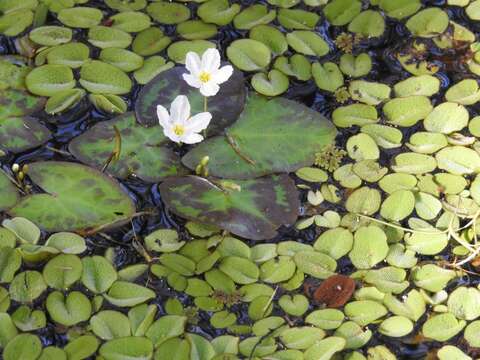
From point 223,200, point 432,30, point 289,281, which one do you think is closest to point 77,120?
point 223,200

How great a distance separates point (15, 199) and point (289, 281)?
2.82 ft

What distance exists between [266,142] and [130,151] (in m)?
0.43

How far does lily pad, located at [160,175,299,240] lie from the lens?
7.06 feet

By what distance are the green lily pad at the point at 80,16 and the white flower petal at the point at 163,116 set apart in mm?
654

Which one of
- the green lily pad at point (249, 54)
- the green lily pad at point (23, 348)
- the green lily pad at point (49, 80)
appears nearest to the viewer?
the green lily pad at point (23, 348)

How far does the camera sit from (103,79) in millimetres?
2418

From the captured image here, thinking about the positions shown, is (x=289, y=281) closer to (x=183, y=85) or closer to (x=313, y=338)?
(x=313, y=338)

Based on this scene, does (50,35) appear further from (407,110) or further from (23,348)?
(407,110)

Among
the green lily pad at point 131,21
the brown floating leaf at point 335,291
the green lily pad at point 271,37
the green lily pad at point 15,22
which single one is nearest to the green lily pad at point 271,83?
the green lily pad at point 271,37

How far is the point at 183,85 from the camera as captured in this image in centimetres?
237

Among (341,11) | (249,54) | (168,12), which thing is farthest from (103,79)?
(341,11)

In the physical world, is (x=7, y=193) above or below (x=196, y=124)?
below

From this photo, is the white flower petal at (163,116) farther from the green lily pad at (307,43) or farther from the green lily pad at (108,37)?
the green lily pad at (307,43)

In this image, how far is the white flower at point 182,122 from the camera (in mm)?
2096
